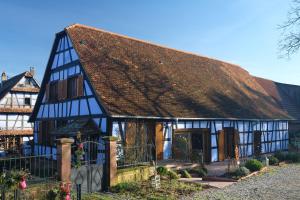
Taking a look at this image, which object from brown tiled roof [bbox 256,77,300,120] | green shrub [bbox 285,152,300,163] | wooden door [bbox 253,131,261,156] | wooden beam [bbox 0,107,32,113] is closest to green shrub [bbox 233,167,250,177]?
green shrub [bbox 285,152,300,163]

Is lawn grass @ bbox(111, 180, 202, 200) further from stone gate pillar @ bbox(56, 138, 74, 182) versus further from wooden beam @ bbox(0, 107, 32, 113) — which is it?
wooden beam @ bbox(0, 107, 32, 113)

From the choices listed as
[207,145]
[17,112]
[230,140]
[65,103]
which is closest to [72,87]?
[65,103]

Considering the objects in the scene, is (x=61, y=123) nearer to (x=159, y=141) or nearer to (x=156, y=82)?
(x=156, y=82)

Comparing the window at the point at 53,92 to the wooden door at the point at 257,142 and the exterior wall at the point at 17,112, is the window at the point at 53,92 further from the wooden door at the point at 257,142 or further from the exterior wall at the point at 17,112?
the wooden door at the point at 257,142

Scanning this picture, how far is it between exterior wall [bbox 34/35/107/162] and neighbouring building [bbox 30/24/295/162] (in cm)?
5

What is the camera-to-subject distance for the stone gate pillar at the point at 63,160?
10576mm

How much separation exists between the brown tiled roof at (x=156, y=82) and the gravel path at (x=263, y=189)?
4.91 meters

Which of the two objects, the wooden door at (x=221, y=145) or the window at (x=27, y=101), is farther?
the window at (x=27, y=101)

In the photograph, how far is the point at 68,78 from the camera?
17.9 m

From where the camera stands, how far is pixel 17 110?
1161 inches

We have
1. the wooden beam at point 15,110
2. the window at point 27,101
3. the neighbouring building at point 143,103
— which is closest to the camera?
the neighbouring building at point 143,103

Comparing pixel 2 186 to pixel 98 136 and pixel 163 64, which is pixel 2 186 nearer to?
pixel 98 136

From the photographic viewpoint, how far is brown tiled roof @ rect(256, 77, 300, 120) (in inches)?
1194

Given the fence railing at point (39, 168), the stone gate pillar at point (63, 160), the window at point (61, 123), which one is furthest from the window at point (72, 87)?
the stone gate pillar at point (63, 160)
